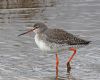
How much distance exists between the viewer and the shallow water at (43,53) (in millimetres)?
11977

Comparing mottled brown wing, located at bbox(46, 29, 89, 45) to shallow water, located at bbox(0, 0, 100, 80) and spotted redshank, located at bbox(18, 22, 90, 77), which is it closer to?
spotted redshank, located at bbox(18, 22, 90, 77)

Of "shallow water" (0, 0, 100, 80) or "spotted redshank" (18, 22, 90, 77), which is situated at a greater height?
"spotted redshank" (18, 22, 90, 77)

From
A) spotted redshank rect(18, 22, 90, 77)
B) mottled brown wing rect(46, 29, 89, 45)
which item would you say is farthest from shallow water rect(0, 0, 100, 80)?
mottled brown wing rect(46, 29, 89, 45)

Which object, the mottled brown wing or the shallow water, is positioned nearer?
the shallow water

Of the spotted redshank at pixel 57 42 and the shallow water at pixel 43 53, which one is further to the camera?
the spotted redshank at pixel 57 42

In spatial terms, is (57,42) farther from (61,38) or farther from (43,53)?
(43,53)

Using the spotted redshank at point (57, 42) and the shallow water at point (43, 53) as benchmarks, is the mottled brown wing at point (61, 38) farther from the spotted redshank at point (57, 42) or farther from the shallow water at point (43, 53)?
the shallow water at point (43, 53)

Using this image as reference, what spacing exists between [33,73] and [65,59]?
1627 mm

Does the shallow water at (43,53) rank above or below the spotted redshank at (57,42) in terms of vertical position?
below

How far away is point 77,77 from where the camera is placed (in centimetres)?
1167

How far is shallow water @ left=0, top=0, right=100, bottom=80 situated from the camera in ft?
39.3

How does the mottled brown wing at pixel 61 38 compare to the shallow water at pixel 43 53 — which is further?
the mottled brown wing at pixel 61 38

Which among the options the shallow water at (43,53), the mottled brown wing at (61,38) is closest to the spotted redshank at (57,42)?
the mottled brown wing at (61,38)

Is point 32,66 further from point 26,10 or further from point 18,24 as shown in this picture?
point 26,10
